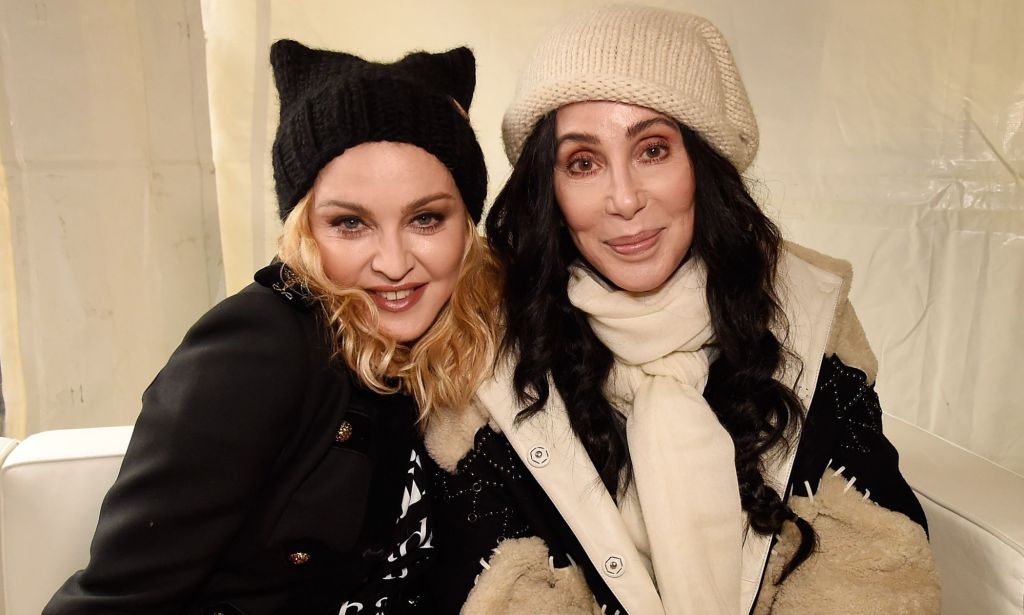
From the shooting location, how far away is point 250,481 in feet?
3.31

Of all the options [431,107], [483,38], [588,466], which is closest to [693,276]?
[588,466]

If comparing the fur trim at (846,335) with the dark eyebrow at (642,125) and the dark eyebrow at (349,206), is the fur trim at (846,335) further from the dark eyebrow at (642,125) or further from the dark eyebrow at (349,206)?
the dark eyebrow at (349,206)

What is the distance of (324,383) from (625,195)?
0.51m

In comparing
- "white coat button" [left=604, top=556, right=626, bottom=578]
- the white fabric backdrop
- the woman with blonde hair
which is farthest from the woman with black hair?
the white fabric backdrop

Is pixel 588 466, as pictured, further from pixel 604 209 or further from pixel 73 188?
pixel 73 188

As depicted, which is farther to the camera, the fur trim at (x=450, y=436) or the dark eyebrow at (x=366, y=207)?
the fur trim at (x=450, y=436)

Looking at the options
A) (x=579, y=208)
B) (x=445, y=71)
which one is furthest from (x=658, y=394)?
(x=445, y=71)

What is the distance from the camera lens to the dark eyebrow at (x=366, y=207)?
1.11 meters

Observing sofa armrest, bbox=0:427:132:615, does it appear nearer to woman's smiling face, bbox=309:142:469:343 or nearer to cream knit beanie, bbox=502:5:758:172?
woman's smiling face, bbox=309:142:469:343

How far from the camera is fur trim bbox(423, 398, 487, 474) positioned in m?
1.24

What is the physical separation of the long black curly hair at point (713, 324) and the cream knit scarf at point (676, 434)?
3 centimetres

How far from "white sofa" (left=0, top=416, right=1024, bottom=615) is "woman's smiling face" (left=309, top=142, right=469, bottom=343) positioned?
0.45 meters

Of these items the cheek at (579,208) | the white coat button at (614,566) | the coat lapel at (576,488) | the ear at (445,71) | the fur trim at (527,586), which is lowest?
the fur trim at (527,586)

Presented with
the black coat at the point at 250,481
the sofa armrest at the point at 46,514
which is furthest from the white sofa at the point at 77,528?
the black coat at the point at 250,481
